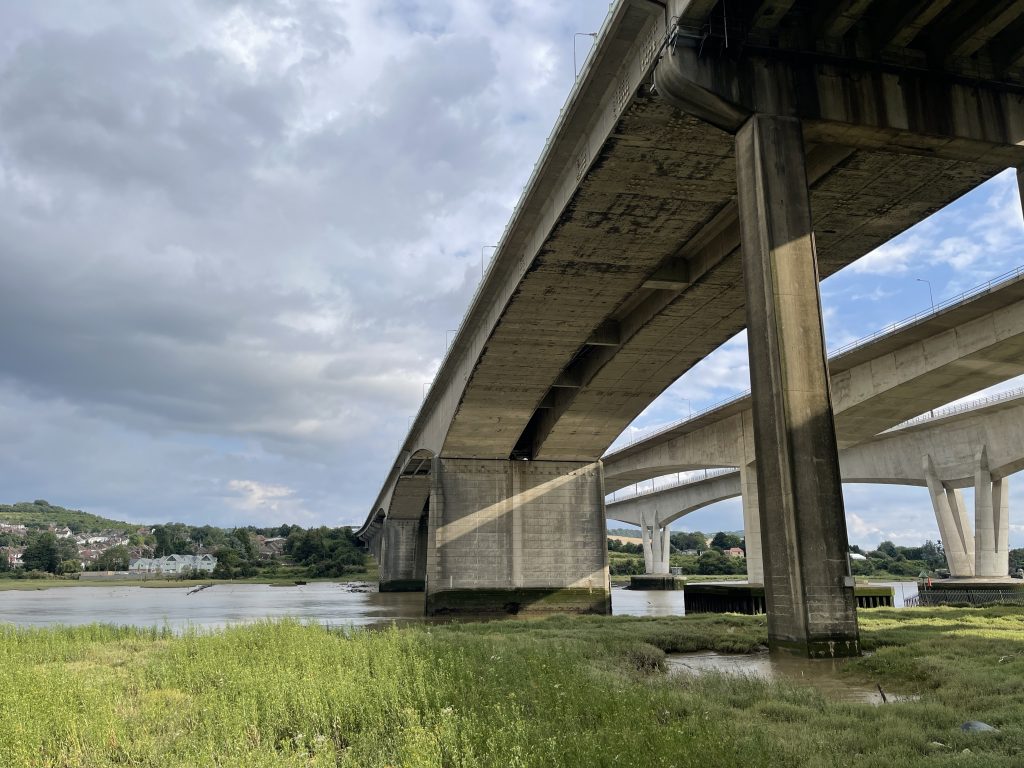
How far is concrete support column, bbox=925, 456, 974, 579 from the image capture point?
1923 inches

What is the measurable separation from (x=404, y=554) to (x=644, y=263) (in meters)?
64.3

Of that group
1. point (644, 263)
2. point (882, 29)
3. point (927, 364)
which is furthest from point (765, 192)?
point (927, 364)

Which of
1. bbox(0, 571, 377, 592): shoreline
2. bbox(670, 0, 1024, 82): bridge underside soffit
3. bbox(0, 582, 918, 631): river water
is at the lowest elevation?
bbox(0, 582, 918, 631): river water

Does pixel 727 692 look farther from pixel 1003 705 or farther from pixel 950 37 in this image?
pixel 950 37

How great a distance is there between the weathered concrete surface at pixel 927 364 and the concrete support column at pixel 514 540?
12223 millimetres

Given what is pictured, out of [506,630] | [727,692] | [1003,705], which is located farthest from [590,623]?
[1003,705]

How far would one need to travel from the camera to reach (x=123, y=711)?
8.80 metres

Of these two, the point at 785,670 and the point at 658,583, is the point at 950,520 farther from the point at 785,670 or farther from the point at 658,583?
the point at 658,583

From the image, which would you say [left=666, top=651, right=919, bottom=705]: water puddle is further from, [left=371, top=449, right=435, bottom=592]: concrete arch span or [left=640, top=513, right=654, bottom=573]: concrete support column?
[left=640, top=513, right=654, bottom=573]: concrete support column

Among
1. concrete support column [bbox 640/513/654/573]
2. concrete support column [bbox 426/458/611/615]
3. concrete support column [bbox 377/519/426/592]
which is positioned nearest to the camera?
concrete support column [bbox 426/458/611/615]

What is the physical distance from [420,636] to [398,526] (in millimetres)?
71052

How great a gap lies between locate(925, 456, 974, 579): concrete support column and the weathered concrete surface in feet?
22.2

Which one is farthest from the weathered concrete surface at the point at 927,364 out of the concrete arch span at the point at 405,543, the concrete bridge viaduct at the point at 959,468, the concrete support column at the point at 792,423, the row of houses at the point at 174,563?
the row of houses at the point at 174,563

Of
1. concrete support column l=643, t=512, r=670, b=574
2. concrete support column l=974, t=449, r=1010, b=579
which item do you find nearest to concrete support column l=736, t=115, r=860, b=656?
concrete support column l=974, t=449, r=1010, b=579
